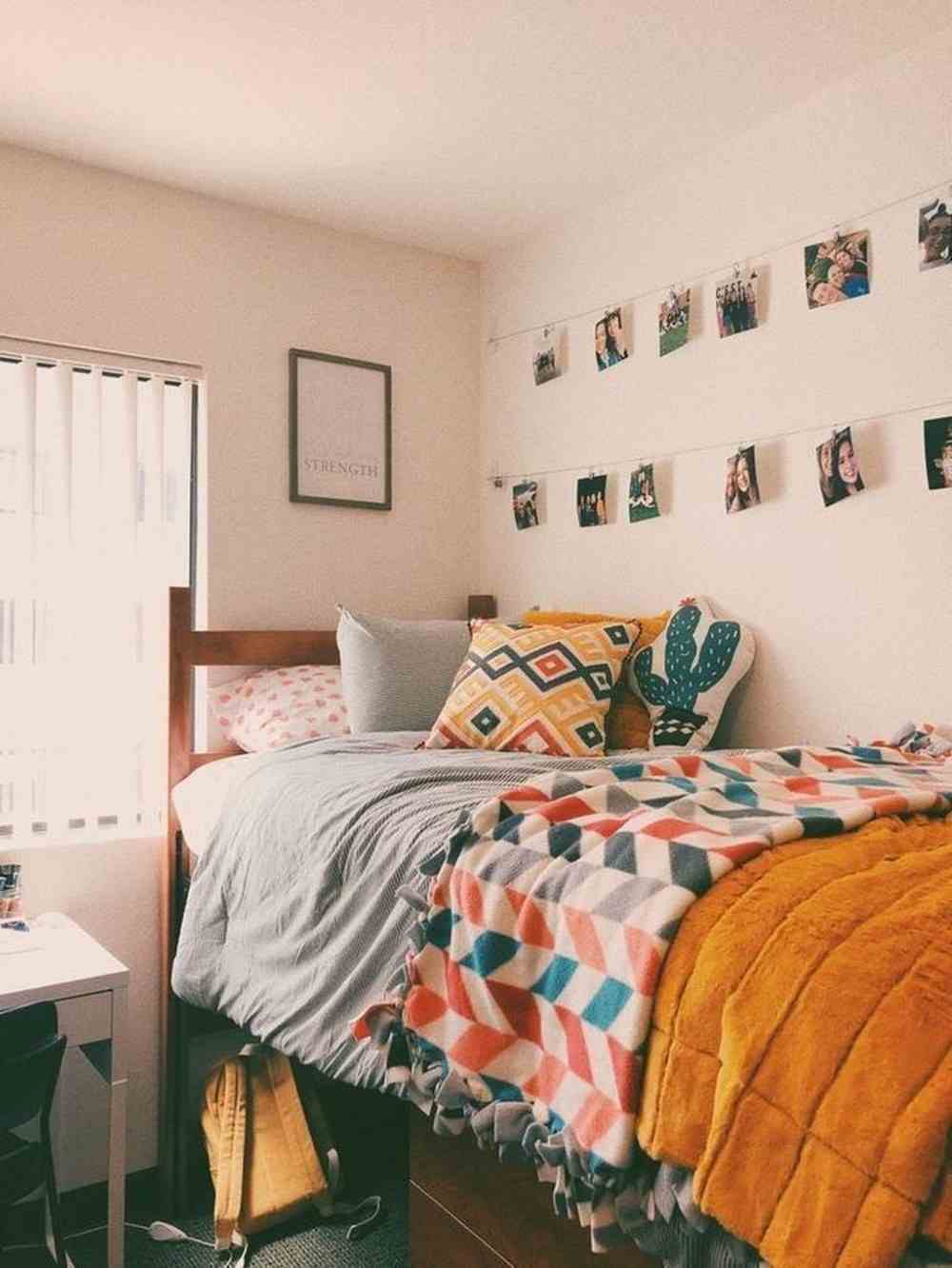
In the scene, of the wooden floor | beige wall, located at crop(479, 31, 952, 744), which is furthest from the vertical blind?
the wooden floor

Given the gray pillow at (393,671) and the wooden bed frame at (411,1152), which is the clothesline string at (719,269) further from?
the gray pillow at (393,671)

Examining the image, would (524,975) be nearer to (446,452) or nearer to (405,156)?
(405,156)

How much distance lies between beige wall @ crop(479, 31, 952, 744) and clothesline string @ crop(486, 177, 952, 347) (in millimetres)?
12

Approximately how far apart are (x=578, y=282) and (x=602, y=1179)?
248 centimetres

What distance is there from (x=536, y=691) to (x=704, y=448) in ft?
2.52

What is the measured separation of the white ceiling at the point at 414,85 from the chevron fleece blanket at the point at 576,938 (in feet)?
4.86

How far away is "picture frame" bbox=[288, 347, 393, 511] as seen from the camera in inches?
117

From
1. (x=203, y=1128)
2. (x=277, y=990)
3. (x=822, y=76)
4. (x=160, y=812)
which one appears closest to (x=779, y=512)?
(x=822, y=76)

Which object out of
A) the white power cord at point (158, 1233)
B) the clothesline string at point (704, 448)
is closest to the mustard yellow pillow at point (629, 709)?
the clothesline string at point (704, 448)

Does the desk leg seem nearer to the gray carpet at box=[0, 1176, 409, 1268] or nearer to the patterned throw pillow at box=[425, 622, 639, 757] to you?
the gray carpet at box=[0, 1176, 409, 1268]

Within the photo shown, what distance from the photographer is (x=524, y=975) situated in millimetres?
1164

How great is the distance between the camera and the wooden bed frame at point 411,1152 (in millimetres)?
1255

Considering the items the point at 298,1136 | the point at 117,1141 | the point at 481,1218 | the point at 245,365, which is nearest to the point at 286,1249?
the point at 298,1136

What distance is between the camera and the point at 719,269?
2.55 meters
